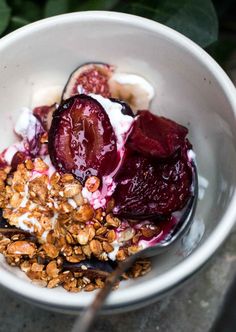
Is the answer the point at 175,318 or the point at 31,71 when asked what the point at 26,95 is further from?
the point at 175,318

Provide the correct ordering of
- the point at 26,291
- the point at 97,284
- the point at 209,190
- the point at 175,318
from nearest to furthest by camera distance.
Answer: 1. the point at 26,291
2. the point at 97,284
3. the point at 209,190
4. the point at 175,318

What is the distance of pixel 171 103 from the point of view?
1.09 meters

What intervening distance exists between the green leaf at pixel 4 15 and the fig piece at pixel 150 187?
438 mm

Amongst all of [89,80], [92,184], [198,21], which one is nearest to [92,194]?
[92,184]

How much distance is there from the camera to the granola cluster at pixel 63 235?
0.90m

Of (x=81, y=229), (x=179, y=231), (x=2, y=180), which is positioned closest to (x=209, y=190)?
(x=179, y=231)

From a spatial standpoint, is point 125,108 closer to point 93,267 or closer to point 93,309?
point 93,267

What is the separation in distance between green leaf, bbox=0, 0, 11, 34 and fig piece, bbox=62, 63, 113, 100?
226 mm

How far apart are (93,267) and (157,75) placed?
38cm

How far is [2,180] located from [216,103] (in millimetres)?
375

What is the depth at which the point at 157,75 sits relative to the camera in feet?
3.53

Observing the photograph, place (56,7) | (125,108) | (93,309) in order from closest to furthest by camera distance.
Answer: (93,309) → (125,108) → (56,7)

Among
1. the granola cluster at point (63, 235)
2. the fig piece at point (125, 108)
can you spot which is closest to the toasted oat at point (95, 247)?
the granola cluster at point (63, 235)

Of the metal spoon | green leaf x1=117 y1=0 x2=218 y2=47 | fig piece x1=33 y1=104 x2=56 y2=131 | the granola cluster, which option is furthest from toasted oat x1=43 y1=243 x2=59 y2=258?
green leaf x1=117 y1=0 x2=218 y2=47
